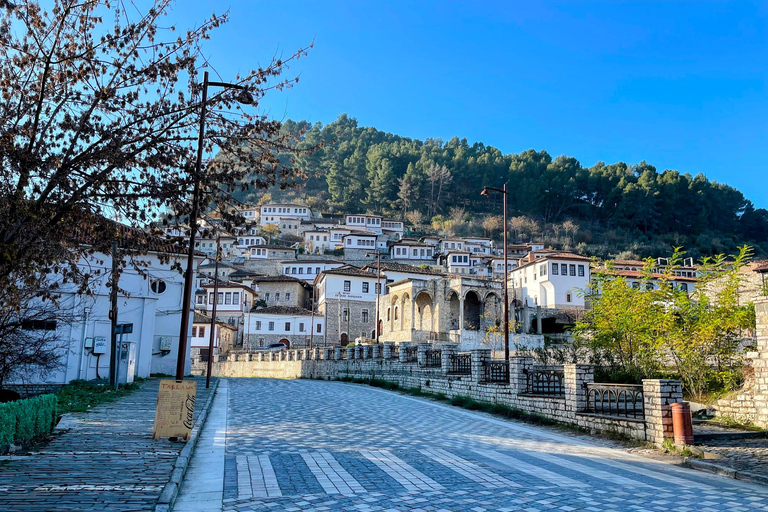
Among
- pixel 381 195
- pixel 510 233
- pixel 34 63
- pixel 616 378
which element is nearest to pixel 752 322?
pixel 616 378

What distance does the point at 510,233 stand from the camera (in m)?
103

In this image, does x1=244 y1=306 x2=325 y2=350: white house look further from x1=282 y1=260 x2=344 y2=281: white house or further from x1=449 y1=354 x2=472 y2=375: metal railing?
x1=449 y1=354 x2=472 y2=375: metal railing

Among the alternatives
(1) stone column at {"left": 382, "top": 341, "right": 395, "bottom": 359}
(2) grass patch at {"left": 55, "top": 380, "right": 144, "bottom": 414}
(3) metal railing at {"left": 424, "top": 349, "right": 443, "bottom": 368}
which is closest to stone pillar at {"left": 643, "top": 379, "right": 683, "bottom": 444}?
(3) metal railing at {"left": 424, "top": 349, "right": 443, "bottom": 368}

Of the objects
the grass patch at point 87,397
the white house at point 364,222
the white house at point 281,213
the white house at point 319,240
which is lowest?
the grass patch at point 87,397

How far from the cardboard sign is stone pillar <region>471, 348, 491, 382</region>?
450 inches

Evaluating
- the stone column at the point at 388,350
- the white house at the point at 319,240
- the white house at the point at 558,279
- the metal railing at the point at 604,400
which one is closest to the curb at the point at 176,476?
the metal railing at the point at 604,400

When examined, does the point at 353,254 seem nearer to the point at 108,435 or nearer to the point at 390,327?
the point at 390,327

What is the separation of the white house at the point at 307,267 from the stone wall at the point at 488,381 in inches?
1516

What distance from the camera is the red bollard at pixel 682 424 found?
1062 cm

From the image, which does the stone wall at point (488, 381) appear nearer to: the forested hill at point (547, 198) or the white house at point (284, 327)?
the white house at point (284, 327)

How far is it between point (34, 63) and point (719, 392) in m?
17.0

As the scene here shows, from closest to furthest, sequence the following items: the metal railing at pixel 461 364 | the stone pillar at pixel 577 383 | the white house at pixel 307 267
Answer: the stone pillar at pixel 577 383 < the metal railing at pixel 461 364 < the white house at pixel 307 267

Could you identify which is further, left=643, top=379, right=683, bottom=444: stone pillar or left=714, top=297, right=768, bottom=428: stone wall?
left=714, top=297, right=768, bottom=428: stone wall

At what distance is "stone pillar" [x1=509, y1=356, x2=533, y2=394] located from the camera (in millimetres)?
16578
